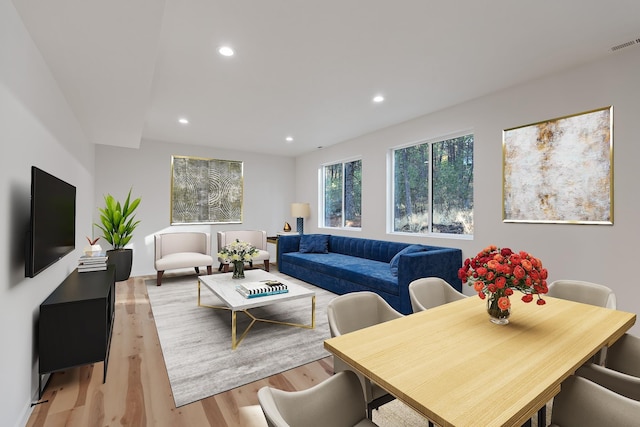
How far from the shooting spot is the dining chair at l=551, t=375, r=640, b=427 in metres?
1.05

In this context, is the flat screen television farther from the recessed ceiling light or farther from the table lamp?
the table lamp

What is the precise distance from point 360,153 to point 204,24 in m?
3.69

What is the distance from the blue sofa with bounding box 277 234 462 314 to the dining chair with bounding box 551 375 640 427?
7.11 feet

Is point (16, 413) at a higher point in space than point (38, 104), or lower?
lower

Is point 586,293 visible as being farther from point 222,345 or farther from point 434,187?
point 222,345

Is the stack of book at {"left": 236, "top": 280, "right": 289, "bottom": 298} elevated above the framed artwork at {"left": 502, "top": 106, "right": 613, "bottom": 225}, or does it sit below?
below

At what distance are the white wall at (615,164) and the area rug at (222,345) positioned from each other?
7.50 feet

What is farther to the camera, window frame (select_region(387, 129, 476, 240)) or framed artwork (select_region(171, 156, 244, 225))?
framed artwork (select_region(171, 156, 244, 225))

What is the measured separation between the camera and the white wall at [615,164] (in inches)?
104

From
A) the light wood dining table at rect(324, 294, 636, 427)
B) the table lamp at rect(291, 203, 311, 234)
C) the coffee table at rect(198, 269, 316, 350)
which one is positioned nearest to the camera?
the light wood dining table at rect(324, 294, 636, 427)

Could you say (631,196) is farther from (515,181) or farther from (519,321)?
(519,321)

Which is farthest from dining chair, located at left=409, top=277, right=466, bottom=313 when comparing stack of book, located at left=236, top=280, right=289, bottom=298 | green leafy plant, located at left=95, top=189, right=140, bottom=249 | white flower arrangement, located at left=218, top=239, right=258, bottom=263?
green leafy plant, located at left=95, top=189, right=140, bottom=249

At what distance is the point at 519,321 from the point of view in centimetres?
159

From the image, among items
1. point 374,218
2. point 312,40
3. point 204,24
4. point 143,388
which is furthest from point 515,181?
point 143,388
